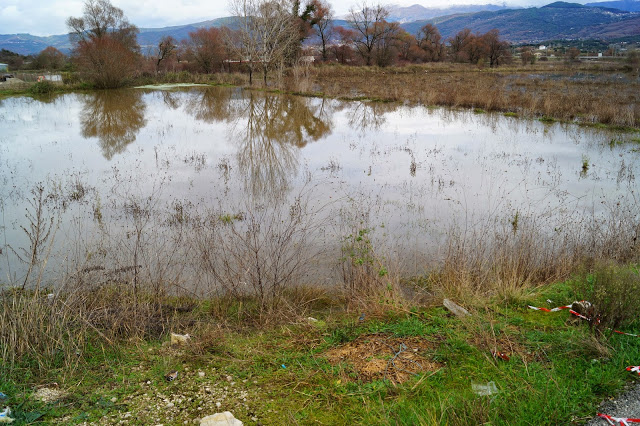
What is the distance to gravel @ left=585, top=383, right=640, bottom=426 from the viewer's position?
2.94m

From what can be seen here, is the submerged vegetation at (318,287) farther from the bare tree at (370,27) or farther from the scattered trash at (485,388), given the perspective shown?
the bare tree at (370,27)

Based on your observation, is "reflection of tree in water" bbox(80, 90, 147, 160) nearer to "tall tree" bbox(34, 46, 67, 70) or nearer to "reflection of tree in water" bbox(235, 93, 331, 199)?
"reflection of tree in water" bbox(235, 93, 331, 199)

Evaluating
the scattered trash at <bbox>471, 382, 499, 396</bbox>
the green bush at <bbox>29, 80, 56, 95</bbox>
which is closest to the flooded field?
the scattered trash at <bbox>471, 382, 499, 396</bbox>

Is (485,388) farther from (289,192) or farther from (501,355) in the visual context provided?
(289,192)

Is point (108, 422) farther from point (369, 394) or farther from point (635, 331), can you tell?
point (635, 331)

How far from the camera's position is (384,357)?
4.00 m

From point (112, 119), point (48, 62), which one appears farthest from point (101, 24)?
point (112, 119)

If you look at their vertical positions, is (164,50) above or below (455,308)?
above

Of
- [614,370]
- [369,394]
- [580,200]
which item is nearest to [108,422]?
[369,394]

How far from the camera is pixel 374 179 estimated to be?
435 inches

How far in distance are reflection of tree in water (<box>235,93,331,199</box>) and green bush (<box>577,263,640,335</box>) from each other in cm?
651

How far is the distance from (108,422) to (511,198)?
860 cm

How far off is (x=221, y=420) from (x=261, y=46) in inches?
1205

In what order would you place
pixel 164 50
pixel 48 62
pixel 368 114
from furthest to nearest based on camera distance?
pixel 48 62 → pixel 164 50 → pixel 368 114
